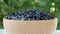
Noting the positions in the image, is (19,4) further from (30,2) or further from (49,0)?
(49,0)

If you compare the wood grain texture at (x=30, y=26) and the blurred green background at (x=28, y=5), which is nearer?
the wood grain texture at (x=30, y=26)

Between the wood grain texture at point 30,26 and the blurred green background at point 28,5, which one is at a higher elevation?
the blurred green background at point 28,5

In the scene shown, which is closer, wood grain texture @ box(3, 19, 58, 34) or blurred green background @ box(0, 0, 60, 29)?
wood grain texture @ box(3, 19, 58, 34)

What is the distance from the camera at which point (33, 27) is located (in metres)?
0.51

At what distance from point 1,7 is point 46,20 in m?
0.58

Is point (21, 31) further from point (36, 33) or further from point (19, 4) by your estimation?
point (19, 4)

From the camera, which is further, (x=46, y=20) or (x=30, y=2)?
(x=30, y=2)

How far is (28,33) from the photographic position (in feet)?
1.68

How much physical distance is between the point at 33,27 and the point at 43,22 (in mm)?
36

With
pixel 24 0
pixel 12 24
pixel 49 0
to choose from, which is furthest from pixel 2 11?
pixel 12 24

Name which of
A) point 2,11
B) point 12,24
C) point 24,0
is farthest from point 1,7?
point 12,24

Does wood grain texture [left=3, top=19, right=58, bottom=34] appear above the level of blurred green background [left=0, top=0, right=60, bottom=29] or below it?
below

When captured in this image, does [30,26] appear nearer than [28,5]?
Yes

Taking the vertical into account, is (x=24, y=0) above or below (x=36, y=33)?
above
